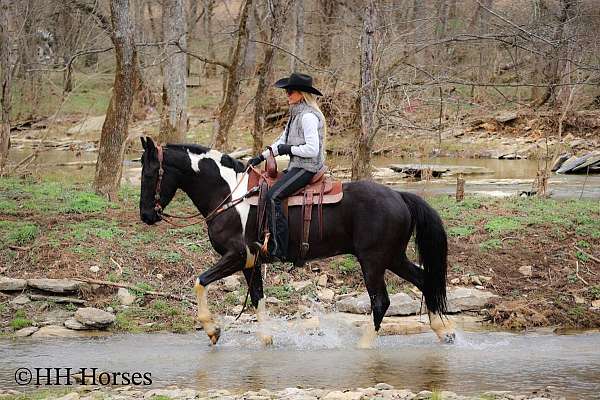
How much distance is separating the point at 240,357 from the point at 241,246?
4.10ft

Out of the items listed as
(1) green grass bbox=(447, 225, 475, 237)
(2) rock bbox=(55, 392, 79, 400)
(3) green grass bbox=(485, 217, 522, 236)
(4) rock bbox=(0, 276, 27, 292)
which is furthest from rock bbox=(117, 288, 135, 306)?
(3) green grass bbox=(485, 217, 522, 236)

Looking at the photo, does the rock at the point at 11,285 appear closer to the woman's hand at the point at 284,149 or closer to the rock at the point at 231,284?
the rock at the point at 231,284

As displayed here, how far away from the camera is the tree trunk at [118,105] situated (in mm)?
15133

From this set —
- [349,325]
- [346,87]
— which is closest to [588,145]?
[346,87]

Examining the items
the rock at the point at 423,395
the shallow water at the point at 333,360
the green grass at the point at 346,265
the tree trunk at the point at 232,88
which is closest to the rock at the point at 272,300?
the shallow water at the point at 333,360

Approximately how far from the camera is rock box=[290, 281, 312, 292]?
1086 centimetres

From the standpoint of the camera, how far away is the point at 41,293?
10.2 metres

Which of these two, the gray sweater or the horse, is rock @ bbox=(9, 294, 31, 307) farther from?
the gray sweater

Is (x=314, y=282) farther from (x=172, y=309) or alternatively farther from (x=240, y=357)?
(x=240, y=357)

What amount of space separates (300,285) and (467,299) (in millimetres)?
2328

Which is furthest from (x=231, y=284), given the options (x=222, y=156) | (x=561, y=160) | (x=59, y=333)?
(x=561, y=160)

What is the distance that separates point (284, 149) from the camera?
8547 mm

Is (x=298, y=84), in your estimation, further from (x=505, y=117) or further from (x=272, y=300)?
(x=505, y=117)

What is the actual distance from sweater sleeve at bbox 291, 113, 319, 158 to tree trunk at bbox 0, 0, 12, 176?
13178 millimetres
